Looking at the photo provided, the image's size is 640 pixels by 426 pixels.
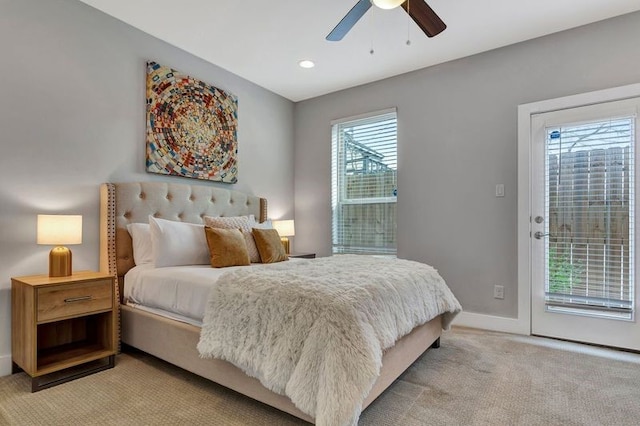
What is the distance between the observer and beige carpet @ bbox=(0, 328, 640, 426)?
1777 mm

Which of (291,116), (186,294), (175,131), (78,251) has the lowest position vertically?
(186,294)

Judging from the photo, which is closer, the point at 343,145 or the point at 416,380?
the point at 416,380

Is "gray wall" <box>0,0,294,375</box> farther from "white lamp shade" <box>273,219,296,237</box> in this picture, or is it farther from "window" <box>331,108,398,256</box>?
"window" <box>331,108,398,256</box>

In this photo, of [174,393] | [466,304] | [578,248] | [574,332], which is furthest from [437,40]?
[174,393]

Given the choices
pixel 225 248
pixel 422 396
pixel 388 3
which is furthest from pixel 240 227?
pixel 388 3

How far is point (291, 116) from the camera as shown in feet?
15.7

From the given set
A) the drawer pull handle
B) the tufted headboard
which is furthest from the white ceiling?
the drawer pull handle

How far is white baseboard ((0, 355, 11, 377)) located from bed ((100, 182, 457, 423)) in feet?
2.12

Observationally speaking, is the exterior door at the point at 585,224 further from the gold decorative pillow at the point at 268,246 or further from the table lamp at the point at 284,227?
the table lamp at the point at 284,227

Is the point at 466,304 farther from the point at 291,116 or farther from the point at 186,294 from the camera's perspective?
the point at 291,116

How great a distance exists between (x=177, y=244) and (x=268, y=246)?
743 millimetres

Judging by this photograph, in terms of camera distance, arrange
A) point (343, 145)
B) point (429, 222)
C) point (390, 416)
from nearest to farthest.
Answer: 1. point (390, 416)
2. point (429, 222)
3. point (343, 145)

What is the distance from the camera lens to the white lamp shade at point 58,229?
86.2 inches

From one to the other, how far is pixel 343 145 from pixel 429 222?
1.49m
